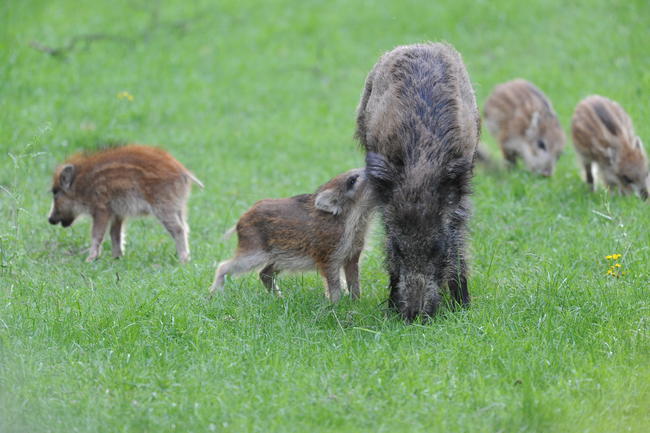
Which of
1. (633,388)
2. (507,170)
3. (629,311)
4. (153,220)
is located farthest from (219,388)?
(507,170)

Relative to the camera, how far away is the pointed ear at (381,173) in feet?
19.8

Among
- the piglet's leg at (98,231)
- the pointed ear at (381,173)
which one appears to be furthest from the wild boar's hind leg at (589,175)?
the piglet's leg at (98,231)

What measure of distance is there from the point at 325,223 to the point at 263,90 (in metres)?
8.98

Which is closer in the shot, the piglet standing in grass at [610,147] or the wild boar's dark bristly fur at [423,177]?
the wild boar's dark bristly fur at [423,177]

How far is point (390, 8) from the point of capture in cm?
1831

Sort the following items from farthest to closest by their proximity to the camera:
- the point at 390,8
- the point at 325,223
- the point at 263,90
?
1. the point at 390,8
2. the point at 263,90
3. the point at 325,223

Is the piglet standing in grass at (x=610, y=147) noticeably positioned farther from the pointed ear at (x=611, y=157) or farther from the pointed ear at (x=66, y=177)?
the pointed ear at (x=66, y=177)

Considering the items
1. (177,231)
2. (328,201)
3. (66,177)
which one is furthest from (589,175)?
(66,177)

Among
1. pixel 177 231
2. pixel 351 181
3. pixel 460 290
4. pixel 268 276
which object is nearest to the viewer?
pixel 460 290

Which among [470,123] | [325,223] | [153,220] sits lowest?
[153,220]

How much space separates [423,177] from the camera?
592 cm

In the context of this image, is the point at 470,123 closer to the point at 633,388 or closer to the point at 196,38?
the point at 633,388

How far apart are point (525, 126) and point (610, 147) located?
72.2 inches

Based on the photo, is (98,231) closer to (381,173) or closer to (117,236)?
(117,236)
